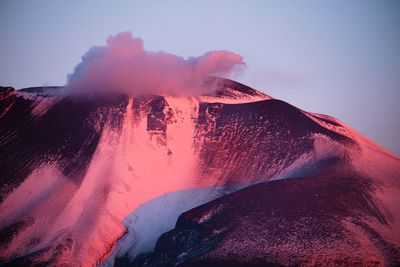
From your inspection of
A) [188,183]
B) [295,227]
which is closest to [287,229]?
[295,227]

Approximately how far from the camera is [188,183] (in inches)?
2459

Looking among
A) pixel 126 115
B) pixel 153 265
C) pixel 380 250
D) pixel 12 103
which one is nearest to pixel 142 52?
pixel 126 115

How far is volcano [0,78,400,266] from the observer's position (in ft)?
142

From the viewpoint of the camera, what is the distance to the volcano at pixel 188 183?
43.3 metres

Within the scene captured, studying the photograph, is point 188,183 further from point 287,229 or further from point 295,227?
point 295,227

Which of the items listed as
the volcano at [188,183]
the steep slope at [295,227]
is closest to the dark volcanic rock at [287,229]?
the steep slope at [295,227]

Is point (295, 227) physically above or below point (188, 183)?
above

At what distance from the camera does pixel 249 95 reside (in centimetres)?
7938

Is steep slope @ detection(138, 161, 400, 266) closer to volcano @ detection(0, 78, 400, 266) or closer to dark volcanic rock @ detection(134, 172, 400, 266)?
dark volcanic rock @ detection(134, 172, 400, 266)

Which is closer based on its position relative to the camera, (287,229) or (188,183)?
(287,229)

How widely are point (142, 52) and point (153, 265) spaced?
46585 millimetres

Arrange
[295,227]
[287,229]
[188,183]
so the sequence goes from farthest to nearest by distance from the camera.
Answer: [188,183] < [295,227] < [287,229]

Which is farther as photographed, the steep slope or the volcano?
the volcano

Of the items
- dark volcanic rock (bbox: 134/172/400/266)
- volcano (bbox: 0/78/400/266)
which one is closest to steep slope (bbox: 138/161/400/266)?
dark volcanic rock (bbox: 134/172/400/266)
